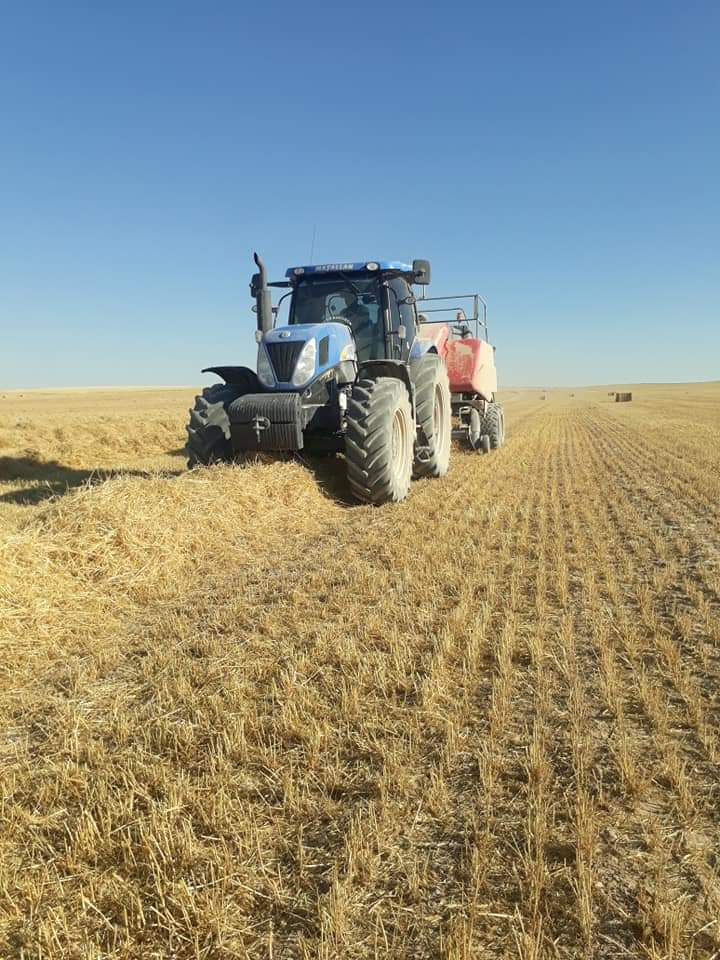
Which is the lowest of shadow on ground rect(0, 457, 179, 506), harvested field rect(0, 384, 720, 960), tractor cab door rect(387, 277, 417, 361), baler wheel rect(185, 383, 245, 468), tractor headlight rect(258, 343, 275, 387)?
harvested field rect(0, 384, 720, 960)

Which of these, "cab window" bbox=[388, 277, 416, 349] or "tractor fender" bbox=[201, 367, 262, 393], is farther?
"cab window" bbox=[388, 277, 416, 349]

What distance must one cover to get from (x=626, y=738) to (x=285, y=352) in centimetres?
572

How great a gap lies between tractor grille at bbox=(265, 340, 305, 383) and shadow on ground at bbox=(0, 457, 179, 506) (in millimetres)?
2901

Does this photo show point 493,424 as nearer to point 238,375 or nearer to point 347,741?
point 238,375

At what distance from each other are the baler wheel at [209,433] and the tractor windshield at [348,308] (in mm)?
1805

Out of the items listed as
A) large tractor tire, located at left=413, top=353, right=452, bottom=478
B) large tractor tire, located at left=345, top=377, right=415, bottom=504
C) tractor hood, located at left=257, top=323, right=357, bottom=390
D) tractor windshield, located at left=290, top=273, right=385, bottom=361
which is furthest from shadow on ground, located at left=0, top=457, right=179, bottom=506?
large tractor tire, located at left=413, top=353, right=452, bottom=478

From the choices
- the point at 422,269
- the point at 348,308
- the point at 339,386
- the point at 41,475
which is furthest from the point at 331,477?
the point at 41,475

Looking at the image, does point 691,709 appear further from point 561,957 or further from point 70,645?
point 70,645

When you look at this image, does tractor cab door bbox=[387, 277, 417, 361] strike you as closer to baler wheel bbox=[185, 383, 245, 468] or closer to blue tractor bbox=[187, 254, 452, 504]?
blue tractor bbox=[187, 254, 452, 504]

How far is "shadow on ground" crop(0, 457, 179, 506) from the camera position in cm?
882

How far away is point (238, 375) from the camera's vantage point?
26.3 feet

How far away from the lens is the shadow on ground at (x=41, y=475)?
882 centimetres

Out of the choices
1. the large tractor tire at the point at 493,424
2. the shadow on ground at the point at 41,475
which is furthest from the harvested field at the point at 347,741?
the large tractor tire at the point at 493,424

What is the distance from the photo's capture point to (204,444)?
7.57 metres
